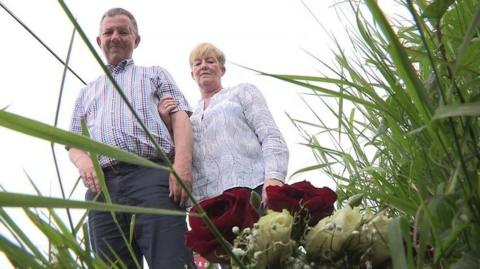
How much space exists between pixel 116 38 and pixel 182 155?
0.40 meters

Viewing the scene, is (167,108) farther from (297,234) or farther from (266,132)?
(297,234)

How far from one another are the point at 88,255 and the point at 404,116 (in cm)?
26

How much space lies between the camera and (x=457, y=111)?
0.32 meters

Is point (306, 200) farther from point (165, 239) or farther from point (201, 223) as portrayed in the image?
point (165, 239)

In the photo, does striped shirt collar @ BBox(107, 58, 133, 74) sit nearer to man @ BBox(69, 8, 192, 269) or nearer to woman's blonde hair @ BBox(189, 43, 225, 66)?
man @ BBox(69, 8, 192, 269)

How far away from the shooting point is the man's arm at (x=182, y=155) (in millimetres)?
1513

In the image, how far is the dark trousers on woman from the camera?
4.78 ft

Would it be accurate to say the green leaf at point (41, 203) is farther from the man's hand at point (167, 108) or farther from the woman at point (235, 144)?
the man's hand at point (167, 108)

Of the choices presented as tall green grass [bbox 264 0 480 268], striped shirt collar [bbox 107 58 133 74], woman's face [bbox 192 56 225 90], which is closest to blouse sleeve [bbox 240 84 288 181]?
woman's face [bbox 192 56 225 90]

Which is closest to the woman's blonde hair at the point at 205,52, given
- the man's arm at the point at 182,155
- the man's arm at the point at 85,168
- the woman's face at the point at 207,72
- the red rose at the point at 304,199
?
the woman's face at the point at 207,72

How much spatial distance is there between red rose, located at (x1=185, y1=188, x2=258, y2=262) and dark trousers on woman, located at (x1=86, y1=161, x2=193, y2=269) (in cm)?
90

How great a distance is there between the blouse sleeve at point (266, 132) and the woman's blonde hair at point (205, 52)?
195 mm

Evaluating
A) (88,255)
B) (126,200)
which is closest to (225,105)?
(126,200)

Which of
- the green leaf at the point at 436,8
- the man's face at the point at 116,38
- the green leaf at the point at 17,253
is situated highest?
the man's face at the point at 116,38
